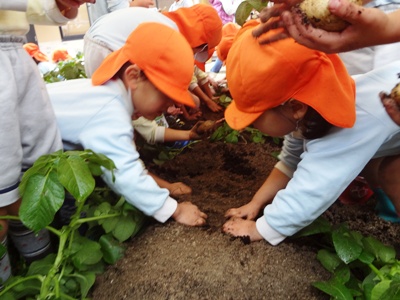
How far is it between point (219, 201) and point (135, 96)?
1.30 ft

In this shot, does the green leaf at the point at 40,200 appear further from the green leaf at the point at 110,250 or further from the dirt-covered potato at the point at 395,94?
the dirt-covered potato at the point at 395,94

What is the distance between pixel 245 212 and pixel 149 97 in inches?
16.5

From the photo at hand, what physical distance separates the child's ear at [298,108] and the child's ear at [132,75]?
43 cm

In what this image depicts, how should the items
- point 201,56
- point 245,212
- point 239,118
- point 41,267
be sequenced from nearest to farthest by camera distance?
1. point 41,267
2. point 239,118
3. point 245,212
4. point 201,56

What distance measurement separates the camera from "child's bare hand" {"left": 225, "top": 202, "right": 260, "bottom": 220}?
0.99m

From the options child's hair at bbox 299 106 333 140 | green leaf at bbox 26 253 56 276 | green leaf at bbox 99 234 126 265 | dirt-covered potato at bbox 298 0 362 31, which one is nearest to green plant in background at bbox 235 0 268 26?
child's hair at bbox 299 106 333 140

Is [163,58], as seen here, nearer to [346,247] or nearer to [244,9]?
[244,9]

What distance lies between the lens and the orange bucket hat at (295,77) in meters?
0.75

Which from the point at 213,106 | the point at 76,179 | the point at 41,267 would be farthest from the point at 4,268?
the point at 213,106

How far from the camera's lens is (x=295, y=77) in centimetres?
77

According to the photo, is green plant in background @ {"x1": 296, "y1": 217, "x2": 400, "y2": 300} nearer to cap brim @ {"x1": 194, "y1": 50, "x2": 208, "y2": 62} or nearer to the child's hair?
the child's hair

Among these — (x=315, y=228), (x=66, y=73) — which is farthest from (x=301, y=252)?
(x=66, y=73)

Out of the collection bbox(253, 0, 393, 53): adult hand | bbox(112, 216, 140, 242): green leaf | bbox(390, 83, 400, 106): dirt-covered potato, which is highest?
bbox(253, 0, 393, 53): adult hand

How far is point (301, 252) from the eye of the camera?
2.85ft
